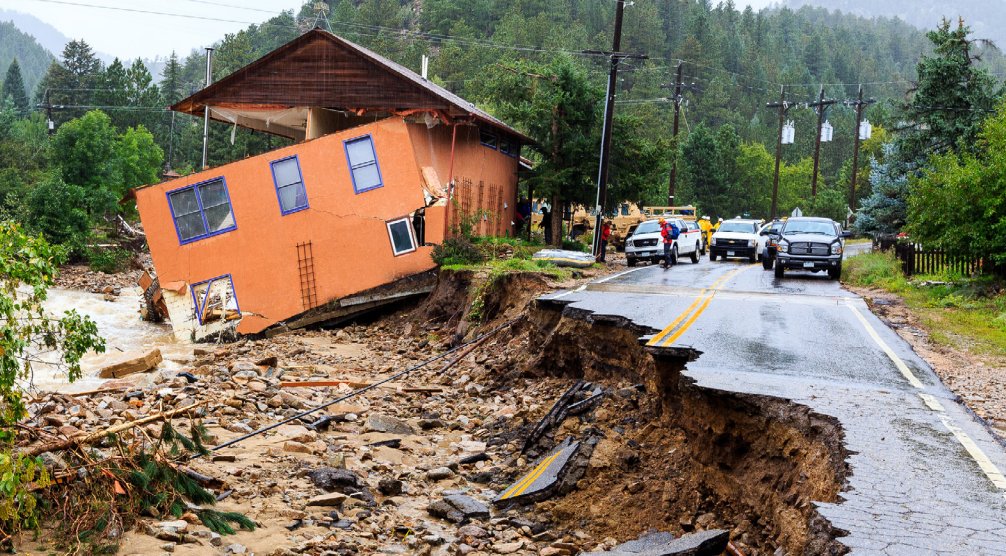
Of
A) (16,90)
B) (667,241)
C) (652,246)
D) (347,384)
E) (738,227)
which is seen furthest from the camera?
(16,90)

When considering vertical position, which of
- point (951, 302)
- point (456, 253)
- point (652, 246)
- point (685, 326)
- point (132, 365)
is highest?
point (652, 246)

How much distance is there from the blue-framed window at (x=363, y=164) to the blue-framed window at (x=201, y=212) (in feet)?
12.1

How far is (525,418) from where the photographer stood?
13.1 meters

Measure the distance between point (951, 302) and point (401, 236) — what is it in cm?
1465

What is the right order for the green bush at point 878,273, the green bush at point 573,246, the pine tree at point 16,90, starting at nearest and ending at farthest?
the green bush at point 878,273 < the green bush at point 573,246 < the pine tree at point 16,90

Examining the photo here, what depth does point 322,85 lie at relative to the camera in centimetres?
2931

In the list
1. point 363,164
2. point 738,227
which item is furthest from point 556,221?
point 363,164

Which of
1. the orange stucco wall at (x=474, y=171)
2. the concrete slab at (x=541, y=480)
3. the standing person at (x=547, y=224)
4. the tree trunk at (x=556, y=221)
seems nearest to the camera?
the concrete slab at (x=541, y=480)

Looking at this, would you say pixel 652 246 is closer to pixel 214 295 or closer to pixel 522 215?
pixel 522 215

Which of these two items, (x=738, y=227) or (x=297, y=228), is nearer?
(x=297, y=228)

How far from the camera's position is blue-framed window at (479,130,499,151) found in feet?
105

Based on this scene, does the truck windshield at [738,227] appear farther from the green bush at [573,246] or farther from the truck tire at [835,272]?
the truck tire at [835,272]

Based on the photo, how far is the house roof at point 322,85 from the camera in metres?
27.8

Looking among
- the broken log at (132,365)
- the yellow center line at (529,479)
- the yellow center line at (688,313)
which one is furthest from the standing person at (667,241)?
the yellow center line at (529,479)
